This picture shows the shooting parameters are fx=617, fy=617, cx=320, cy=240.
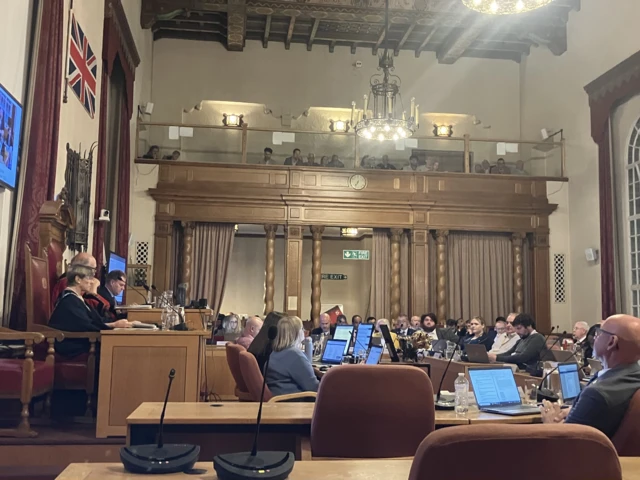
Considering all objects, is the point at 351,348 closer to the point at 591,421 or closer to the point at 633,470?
the point at 591,421

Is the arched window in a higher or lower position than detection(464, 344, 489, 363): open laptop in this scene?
higher

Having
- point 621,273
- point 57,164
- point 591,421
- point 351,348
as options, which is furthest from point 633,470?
point 621,273

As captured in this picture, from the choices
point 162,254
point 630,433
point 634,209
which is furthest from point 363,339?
point 634,209

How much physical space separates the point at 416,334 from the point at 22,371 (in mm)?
3829

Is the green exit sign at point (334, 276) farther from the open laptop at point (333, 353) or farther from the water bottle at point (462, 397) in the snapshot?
the water bottle at point (462, 397)

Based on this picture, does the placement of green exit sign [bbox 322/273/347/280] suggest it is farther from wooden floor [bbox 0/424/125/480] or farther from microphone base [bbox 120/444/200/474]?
microphone base [bbox 120/444/200/474]

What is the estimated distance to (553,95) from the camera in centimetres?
1238

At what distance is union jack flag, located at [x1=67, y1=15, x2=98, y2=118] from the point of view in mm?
6511

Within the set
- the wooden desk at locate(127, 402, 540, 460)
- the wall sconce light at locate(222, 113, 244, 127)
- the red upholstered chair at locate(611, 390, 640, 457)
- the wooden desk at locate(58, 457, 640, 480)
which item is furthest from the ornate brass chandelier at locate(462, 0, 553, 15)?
the wall sconce light at locate(222, 113, 244, 127)

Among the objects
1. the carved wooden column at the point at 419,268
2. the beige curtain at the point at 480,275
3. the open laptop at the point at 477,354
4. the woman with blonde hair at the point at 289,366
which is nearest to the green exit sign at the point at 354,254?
the carved wooden column at the point at 419,268

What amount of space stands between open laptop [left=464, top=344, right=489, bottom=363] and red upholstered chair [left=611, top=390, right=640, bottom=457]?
3.84 m

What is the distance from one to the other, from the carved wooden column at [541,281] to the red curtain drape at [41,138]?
9012mm

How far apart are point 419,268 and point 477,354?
5579 mm

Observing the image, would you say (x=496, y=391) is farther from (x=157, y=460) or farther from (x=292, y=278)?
(x=292, y=278)
